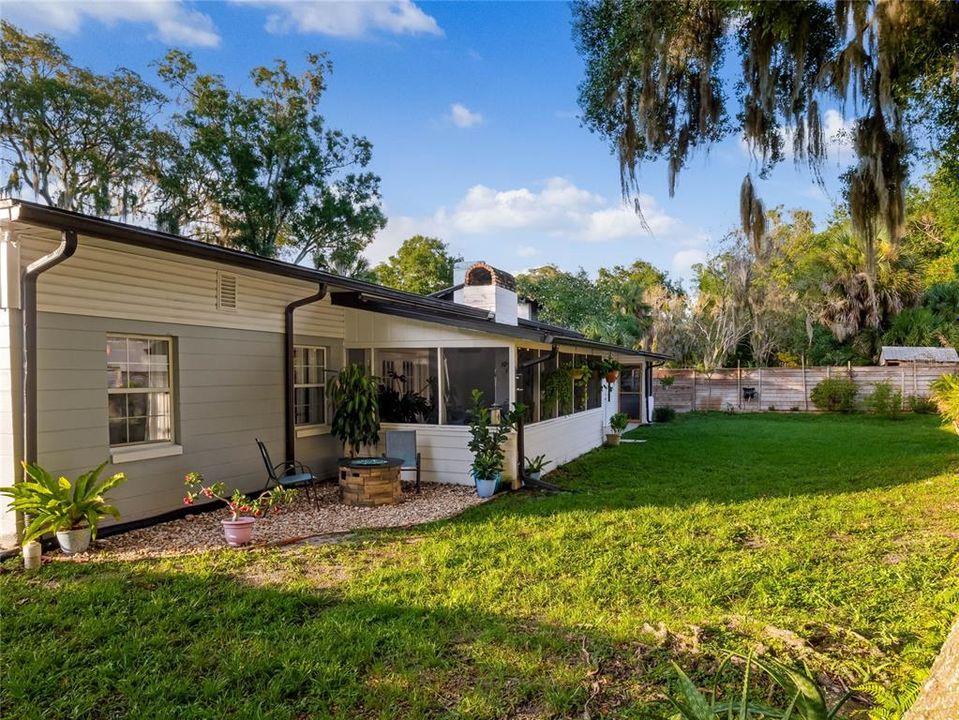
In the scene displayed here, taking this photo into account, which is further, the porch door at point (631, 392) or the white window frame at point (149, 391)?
the porch door at point (631, 392)

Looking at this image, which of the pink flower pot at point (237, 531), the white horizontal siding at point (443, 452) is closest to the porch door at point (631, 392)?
the white horizontal siding at point (443, 452)

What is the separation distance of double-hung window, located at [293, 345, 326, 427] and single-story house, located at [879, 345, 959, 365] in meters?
19.4

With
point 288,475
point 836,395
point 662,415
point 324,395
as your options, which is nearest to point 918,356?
point 836,395

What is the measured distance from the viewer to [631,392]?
1873cm

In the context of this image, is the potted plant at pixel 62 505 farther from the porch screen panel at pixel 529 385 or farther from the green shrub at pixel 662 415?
the green shrub at pixel 662 415

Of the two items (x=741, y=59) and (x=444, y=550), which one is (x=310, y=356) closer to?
(x=444, y=550)

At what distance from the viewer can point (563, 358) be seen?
1110 cm

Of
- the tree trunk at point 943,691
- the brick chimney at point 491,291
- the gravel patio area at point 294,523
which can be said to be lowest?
the gravel patio area at point 294,523

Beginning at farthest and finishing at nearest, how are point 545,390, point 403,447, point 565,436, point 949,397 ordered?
point 565,436 < point 949,397 < point 545,390 < point 403,447

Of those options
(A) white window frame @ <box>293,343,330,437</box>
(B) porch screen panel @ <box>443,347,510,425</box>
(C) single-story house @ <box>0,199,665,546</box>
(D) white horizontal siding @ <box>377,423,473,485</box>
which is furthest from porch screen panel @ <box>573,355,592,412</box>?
(A) white window frame @ <box>293,343,330,437</box>

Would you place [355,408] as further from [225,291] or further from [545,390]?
[545,390]

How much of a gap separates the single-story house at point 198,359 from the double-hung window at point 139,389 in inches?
0.5

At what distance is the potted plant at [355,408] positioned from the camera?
810cm

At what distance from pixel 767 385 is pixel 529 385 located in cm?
1488
